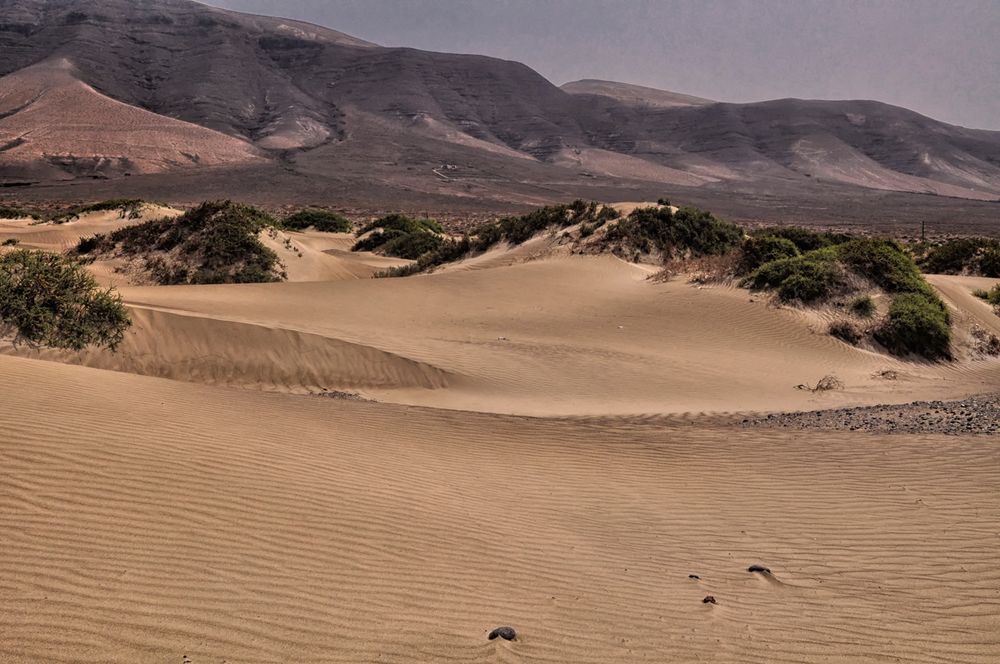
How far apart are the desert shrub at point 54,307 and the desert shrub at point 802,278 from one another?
15.7 m

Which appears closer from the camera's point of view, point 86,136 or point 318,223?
point 318,223

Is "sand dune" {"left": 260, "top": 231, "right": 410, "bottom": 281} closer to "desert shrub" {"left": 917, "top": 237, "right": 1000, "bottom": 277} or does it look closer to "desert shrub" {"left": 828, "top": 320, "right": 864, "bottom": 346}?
"desert shrub" {"left": 828, "top": 320, "right": 864, "bottom": 346}

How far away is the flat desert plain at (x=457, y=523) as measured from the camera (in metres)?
4.12

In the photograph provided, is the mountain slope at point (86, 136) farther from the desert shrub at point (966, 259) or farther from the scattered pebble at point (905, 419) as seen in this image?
the scattered pebble at point (905, 419)

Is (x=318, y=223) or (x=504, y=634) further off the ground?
(x=318, y=223)

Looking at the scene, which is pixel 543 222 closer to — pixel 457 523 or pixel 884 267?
pixel 884 267

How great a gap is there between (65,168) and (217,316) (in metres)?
94.5

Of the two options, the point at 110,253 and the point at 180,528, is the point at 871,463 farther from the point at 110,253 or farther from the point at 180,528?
the point at 110,253

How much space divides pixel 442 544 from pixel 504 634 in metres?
1.34

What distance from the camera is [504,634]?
13.7 feet

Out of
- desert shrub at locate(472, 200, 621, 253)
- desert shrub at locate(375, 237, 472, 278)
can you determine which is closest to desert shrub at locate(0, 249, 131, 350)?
desert shrub at locate(375, 237, 472, 278)

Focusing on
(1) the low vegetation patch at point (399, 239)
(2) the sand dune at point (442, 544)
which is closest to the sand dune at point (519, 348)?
(2) the sand dune at point (442, 544)

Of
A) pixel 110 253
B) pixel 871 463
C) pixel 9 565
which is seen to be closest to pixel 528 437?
pixel 871 463

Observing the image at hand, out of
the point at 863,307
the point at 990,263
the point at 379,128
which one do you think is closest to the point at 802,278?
the point at 863,307
